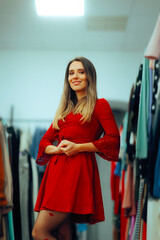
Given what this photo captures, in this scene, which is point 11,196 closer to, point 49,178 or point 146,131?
point 49,178

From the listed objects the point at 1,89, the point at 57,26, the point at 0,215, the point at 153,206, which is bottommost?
the point at 153,206

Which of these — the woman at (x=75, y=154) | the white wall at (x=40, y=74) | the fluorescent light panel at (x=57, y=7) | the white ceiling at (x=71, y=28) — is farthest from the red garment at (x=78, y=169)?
the fluorescent light panel at (x=57, y=7)

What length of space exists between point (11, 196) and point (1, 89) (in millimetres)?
338

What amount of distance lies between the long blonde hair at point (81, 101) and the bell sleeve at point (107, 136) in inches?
0.9

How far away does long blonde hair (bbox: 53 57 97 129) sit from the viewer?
0.66 m

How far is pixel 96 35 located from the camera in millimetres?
1501

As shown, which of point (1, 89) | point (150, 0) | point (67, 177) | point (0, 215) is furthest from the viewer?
point (150, 0)

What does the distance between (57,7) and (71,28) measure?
295 mm

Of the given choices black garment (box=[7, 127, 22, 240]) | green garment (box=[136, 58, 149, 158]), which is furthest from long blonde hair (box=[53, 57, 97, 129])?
green garment (box=[136, 58, 149, 158])

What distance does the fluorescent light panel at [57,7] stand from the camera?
0.90 metres

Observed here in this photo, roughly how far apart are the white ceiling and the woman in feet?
0.64

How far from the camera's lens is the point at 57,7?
925mm

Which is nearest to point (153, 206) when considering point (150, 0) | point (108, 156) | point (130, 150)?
point (130, 150)

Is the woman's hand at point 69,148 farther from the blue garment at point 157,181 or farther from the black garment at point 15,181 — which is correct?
the blue garment at point 157,181
